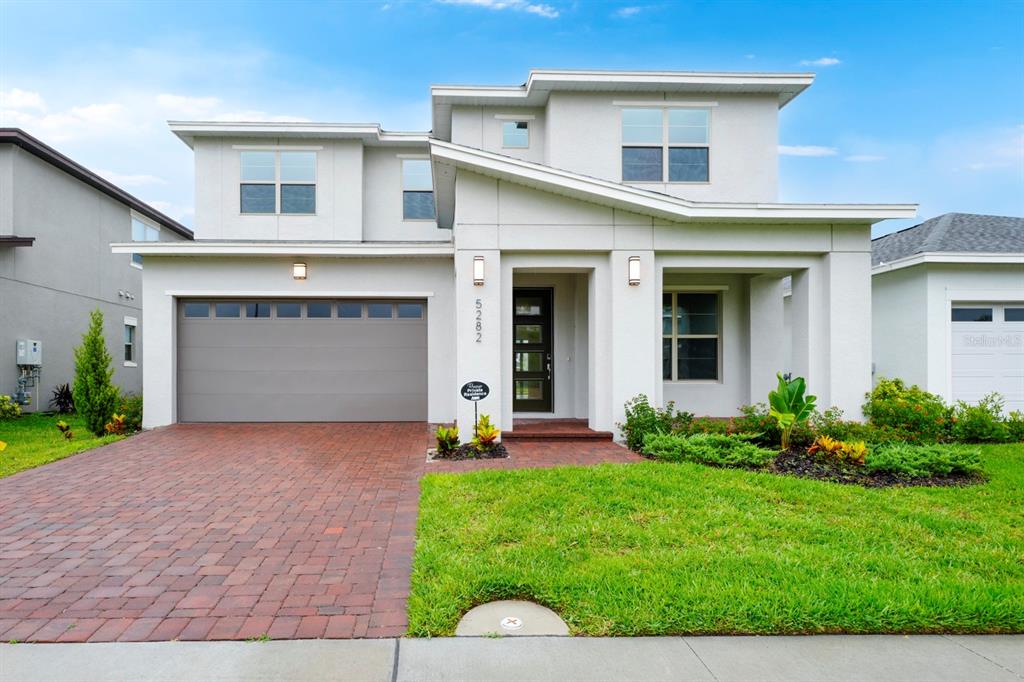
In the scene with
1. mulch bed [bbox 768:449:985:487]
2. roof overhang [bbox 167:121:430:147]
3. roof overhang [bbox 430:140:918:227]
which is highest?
roof overhang [bbox 167:121:430:147]

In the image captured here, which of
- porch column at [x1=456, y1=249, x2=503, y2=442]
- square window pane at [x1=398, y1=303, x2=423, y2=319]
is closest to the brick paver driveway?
porch column at [x1=456, y1=249, x2=503, y2=442]

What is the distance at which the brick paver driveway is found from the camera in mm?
3338

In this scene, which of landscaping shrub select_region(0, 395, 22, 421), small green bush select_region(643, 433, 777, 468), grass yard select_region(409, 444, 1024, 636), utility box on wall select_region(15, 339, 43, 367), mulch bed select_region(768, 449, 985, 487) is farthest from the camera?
utility box on wall select_region(15, 339, 43, 367)

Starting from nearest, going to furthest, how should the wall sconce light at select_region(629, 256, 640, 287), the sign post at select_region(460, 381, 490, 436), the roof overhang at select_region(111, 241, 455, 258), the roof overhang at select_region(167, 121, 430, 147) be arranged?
the sign post at select_region(460, 381, 490, 436), the wall sconce light at select_region(629, 256, 640, 287), the roof overhang at select_region(111, 241, 455, 258), the roof overhang at select_region(167, 121, 430, 147)

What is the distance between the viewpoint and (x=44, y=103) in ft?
56.2

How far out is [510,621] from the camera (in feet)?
10.9

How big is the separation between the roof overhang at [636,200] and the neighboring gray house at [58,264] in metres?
11.1

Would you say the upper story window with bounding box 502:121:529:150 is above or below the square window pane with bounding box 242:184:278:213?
above

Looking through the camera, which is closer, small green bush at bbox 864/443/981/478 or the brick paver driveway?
the brick paver driveway

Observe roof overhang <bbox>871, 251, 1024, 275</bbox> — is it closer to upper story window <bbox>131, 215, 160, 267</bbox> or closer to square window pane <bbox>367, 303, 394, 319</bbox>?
square window pane <bbox>367, 303, 394, 319</bbox>

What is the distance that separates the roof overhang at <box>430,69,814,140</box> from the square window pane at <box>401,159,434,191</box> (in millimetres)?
2724

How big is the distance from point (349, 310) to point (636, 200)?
6.16m

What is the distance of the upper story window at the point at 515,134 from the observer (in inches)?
461

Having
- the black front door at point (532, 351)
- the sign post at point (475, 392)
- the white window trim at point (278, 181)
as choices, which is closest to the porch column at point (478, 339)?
the sign post at point (475, 392)
